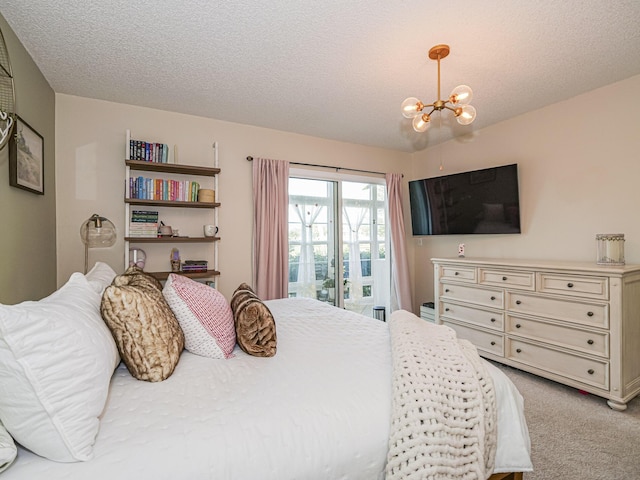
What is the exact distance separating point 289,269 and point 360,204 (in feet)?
4.52

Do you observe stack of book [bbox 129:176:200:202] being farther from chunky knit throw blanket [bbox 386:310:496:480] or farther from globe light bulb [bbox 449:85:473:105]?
chunky knit throw blanket [bbox 386:310:496:480]

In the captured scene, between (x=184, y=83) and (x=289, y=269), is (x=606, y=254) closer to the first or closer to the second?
(x=289, y=269)

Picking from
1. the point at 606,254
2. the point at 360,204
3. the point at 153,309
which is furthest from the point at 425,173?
the point at 153,309

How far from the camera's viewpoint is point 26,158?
82.2 inches

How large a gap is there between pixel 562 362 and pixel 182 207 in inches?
147

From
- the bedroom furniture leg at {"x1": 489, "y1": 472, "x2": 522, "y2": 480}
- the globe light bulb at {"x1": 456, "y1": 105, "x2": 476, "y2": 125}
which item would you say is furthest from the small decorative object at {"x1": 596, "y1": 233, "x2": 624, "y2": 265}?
the bedroom furniture leg at {"x1": 489, "y1": 472, "x2": 522, "y2": 480}

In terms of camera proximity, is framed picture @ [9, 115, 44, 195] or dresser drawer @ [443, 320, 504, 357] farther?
dresser drawer @ [443, 320, 504, 357]

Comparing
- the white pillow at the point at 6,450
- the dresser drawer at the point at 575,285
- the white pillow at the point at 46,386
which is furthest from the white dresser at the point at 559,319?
the white pillow at the point at 6,450

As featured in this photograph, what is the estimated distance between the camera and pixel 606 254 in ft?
8.36

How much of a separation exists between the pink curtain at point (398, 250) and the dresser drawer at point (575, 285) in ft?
6.11

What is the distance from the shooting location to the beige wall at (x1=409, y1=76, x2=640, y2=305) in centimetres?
262

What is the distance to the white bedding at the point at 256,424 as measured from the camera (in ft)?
2.70

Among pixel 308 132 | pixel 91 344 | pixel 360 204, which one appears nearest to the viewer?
pixel 91 344

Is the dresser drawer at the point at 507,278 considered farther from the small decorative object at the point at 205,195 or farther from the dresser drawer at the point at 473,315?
the small decorative object at the point at 205,195
